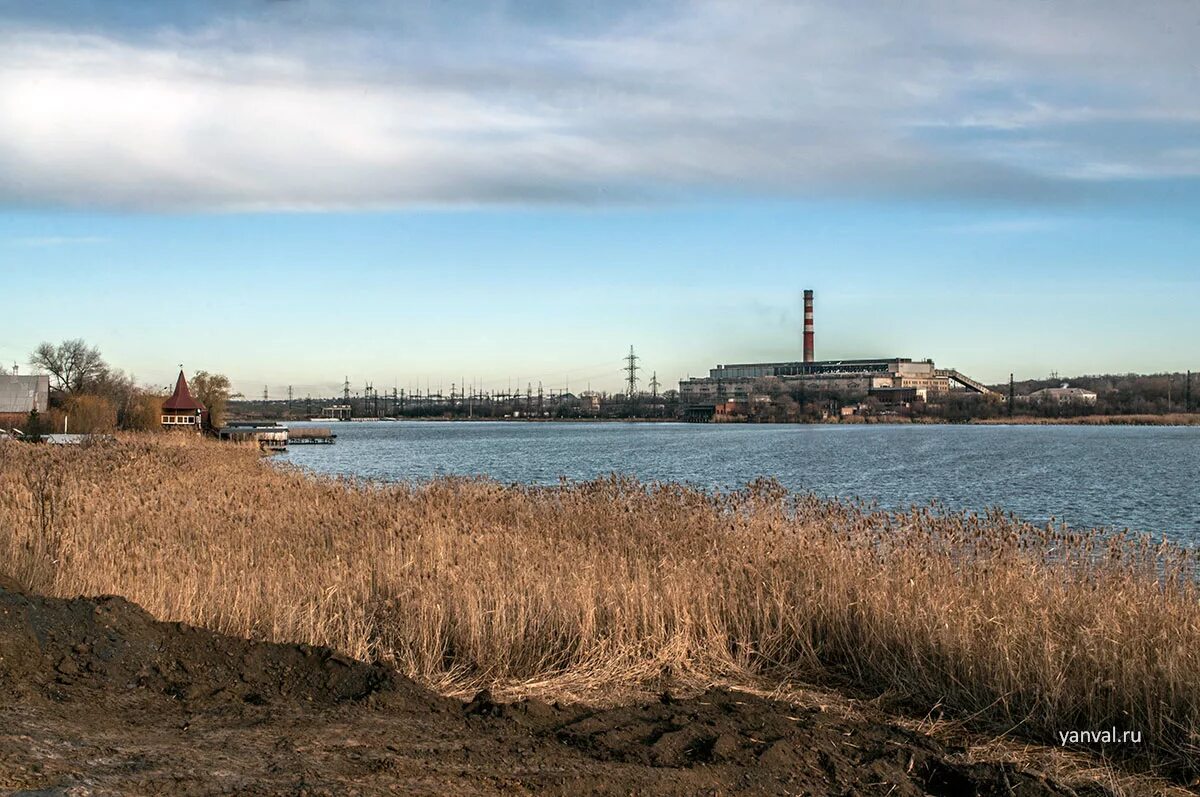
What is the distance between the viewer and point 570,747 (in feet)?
20.7

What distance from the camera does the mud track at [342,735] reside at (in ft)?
17.8

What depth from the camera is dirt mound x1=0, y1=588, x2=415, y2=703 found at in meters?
7.34

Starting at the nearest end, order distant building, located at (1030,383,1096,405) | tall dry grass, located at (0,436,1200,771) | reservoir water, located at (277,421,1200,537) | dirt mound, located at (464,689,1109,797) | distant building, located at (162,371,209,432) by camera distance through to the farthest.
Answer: dirt mound, located at (464,689,1109,797) < tall dry grass, located at (0,436,1200,771) < reservoir water, located at (277,421,1200,537) < distant building, located at (162,371,209,432) < distant building, located at (1030,383,1096,405)

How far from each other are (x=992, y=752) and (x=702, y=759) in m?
2.18

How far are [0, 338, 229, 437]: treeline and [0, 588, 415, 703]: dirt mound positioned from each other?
5932 cm

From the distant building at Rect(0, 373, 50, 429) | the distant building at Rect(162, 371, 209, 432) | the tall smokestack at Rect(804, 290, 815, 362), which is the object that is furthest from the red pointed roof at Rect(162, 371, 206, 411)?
the tall smokestack at Rect(804, 290, 815, 362)

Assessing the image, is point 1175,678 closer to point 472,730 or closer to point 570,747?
point 570,747

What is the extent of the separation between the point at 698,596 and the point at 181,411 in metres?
68.3

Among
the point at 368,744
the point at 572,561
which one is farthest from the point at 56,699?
the point at 572,561

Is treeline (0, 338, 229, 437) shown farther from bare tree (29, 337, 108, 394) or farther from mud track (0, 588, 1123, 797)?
mud track (0, 588, 1123, 797)

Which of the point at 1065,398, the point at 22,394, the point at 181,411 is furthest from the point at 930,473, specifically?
the point at 1065,398

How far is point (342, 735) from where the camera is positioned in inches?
245

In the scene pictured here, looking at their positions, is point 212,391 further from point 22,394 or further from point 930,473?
point 930,473

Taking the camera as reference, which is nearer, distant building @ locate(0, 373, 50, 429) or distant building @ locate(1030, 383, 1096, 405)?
distant building @ locate(0, 373, 50, 429)
